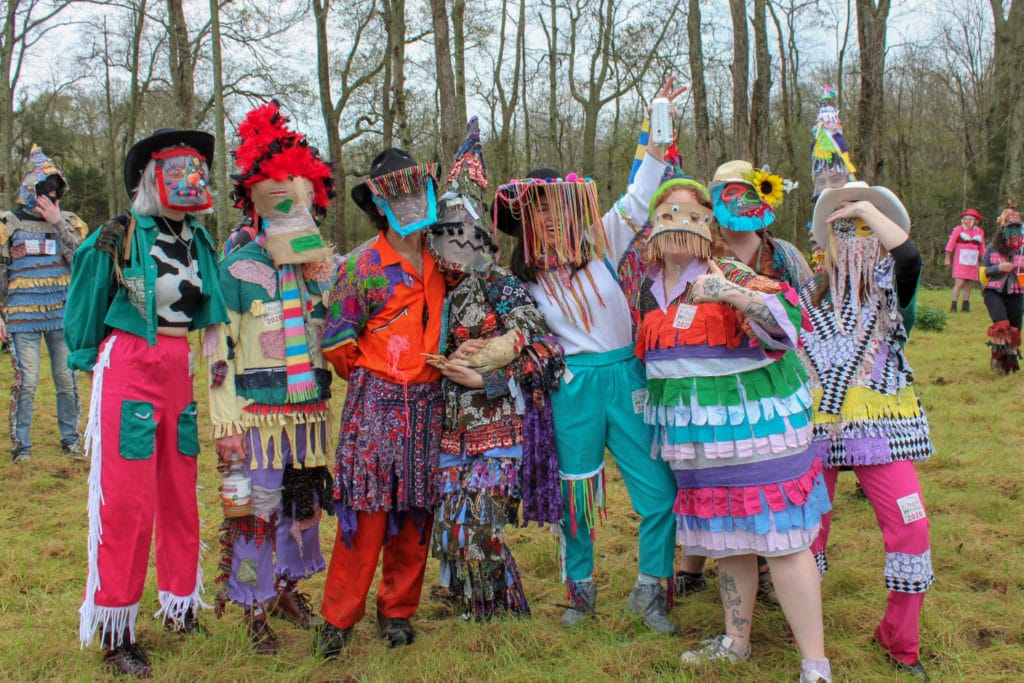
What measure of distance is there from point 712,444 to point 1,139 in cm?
1438

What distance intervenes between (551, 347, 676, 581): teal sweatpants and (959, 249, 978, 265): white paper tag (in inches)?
484

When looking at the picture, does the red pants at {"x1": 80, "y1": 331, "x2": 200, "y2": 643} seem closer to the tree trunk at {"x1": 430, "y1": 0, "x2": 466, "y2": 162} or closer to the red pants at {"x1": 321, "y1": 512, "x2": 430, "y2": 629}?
the red pants at {"x1": 321, "y1": 512, "x2": 430, "y2": 629}

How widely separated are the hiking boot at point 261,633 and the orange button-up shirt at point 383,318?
1.09m

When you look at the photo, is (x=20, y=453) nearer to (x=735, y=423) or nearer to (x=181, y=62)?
(x=735, y=423)

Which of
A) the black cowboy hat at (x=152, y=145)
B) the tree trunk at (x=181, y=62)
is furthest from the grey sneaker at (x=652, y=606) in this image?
the tree trunk at (x=181, y=62)

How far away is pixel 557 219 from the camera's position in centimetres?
332

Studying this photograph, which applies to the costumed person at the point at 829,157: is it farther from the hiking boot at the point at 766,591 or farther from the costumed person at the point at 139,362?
the costumed person at the point at 139,362

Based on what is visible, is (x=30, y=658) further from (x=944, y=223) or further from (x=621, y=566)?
(x=944, y=223)

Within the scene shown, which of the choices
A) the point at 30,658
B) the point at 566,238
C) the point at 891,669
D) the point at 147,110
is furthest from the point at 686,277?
the point at 147,110

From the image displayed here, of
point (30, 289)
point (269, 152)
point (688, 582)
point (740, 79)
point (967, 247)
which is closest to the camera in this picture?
point (269, 152)

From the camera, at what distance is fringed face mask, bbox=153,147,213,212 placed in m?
2.94

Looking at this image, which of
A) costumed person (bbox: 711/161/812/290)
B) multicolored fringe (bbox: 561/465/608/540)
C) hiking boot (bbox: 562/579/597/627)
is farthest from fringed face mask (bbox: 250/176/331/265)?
hiking boot (bbox: 562/579/597/627)

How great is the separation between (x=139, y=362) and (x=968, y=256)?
45.8 ft

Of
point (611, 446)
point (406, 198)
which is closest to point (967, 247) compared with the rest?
point (611, 446)
